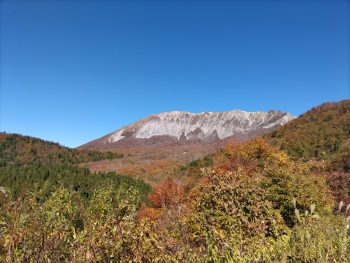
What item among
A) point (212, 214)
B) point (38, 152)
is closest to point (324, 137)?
point (212, 214)

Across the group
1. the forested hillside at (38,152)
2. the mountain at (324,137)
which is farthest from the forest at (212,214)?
the forested hillside at (38,152)

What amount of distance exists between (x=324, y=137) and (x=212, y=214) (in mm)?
46341

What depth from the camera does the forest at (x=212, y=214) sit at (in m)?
4.44

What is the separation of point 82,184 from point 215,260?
46.7 metres

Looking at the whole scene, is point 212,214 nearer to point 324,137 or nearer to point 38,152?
point 324,137

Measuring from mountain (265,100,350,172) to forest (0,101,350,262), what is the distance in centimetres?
21

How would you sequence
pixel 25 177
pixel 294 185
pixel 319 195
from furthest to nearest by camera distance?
1. pixel 25 177
2. pixel 319 195
3. pixel 294 185

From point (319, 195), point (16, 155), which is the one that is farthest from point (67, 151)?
point (319, 195)

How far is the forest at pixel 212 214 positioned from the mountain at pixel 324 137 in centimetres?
21

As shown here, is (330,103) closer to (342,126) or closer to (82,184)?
(342,126)

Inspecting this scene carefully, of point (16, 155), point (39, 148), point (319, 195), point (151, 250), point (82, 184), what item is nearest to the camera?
point (151, 250)

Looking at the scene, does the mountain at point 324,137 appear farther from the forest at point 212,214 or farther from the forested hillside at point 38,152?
the forested hillside at point 38,152

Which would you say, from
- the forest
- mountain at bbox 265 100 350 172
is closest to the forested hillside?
the forest

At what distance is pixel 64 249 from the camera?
15.8ft
